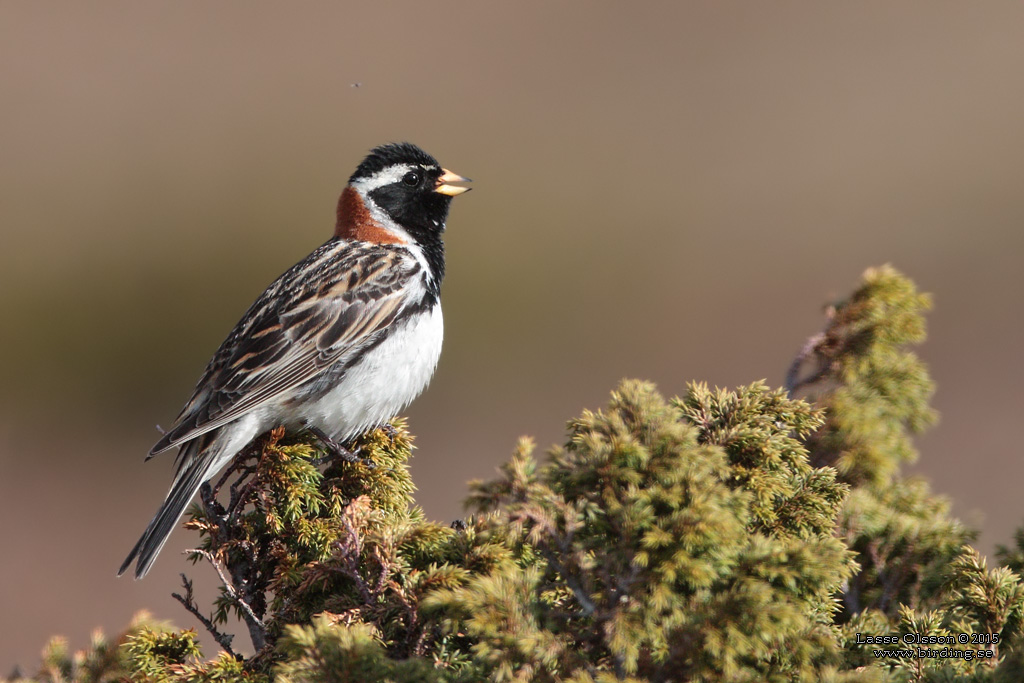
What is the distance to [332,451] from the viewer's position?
3754 millimetres

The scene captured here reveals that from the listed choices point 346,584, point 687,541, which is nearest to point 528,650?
point 687,541

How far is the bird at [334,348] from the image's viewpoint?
390 cm

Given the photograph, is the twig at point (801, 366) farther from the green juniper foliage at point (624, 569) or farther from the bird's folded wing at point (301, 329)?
the bird's folded wing at point (301, 329)

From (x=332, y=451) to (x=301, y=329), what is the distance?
808mm

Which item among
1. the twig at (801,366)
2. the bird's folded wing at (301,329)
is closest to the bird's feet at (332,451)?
the bird's folded wing at (301,329)

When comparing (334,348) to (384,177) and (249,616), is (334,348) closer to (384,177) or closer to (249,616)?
(384,177)

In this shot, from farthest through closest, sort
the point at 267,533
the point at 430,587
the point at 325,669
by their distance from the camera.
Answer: the point at 267,533 → the point at 430,587 → the point at 325,669

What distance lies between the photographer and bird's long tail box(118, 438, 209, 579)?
3508mm

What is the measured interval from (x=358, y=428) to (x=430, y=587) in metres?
1.94

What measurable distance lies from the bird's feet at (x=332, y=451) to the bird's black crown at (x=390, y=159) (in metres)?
1.55

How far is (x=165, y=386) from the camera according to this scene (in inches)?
455

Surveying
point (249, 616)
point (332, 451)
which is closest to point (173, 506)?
point (332, 451)

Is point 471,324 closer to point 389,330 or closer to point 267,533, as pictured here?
point 389,330

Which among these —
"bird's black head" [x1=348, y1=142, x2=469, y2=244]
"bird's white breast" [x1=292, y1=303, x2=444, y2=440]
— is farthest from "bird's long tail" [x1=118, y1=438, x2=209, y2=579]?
"bird's black head" [x1=348, y1=142, x2=469, y2=244]
